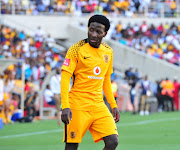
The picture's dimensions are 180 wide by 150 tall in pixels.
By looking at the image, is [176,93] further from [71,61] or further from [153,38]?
[71,61]

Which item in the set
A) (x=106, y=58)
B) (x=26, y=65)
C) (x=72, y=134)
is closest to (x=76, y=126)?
(x=72, y=134)

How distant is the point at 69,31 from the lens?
37250 millimetres

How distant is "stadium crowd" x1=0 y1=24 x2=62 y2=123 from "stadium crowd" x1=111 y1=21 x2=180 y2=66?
5.58m

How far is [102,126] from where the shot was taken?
294 inches

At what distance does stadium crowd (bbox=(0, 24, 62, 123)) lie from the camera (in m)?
20.3

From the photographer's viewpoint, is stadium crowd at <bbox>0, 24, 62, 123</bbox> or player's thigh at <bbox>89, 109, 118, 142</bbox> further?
stadium crowd at <bbox>0, 24, 62, 123</bbox>

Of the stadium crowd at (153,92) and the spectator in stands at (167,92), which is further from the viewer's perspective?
the spectator in stands at (167,92)

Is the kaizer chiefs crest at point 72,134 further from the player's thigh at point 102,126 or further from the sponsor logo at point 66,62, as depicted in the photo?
the sponsor logo at point 66,62

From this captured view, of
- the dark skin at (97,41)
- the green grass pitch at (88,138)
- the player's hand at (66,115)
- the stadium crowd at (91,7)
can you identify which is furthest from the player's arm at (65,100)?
the stadium crowd at (91,7)

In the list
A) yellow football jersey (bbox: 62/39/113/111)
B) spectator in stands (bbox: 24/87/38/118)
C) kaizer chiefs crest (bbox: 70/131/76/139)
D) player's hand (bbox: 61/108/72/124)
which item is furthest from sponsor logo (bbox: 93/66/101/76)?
spectator in stands (bbox: 24/87/38/118)

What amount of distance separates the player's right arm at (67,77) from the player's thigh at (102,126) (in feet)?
1.53

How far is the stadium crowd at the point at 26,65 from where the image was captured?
800 inches

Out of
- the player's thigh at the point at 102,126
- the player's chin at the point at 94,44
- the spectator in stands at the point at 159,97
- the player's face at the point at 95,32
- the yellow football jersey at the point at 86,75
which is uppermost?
the player's face at the point at 95,32

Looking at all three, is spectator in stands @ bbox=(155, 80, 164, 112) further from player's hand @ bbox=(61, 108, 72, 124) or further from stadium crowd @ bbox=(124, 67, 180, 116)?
player's hand @ bbox=(61, 108, 72, 124)
